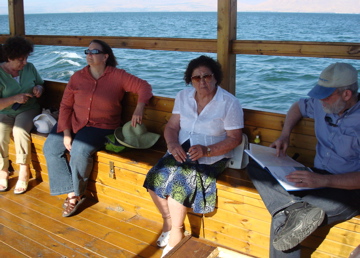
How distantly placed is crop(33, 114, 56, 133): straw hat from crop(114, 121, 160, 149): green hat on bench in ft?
2.50

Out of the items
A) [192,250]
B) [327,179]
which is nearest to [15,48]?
[192,250]

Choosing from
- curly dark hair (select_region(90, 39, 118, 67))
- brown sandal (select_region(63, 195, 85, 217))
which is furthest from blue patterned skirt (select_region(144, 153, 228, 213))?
curly dark hair (select_region(90, 39, 118, 67))

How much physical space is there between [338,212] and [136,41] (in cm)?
219

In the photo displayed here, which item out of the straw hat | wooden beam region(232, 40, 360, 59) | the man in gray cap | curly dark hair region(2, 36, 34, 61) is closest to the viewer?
the man in gray cap

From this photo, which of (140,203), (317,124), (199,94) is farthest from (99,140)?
(317,124)

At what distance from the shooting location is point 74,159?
118 inches

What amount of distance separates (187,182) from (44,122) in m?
1.68

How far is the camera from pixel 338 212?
1.95 metres

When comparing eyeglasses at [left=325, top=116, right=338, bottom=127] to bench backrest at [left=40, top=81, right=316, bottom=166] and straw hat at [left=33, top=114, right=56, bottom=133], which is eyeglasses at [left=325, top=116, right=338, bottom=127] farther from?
straw hat at [left=33, top=114, right=56, bottom=133]

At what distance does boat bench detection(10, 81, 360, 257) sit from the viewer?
2.19 metres

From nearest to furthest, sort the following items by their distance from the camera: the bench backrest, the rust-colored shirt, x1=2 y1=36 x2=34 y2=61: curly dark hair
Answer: the bench backrest < the rust-colored shirt < x1=2 y1=36 x2=34 y2=61: curly dark hair

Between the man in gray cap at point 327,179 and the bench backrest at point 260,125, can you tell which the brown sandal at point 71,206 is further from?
the man in gray cap at point 327,179

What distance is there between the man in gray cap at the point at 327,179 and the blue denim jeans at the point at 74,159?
1.33 meters

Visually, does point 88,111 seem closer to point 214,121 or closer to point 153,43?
point 153,43
